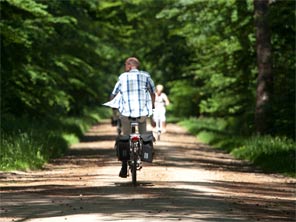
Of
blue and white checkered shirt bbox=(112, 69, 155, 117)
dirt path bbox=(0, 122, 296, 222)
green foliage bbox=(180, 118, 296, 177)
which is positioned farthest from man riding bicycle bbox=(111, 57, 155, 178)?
green foliage bbox=(180, 118, 296, 177)

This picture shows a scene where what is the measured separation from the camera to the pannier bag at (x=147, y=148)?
48.2ft

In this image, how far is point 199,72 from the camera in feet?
130

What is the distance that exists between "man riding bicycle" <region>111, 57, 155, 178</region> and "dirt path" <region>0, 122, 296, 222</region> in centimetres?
114

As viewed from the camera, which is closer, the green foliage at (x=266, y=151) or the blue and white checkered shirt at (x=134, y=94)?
the blue and white checkered shirt at (x=134, y=94)

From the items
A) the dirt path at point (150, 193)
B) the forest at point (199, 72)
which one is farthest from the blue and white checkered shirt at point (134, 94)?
the forest at point (199, 72)

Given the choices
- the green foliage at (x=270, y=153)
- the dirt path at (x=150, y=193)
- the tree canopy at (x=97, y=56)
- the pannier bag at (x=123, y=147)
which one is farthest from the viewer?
the tree canopy at (x=97, y=56)

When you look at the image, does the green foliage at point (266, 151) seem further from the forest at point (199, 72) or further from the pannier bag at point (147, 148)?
the pannier bag at point (147, 148)

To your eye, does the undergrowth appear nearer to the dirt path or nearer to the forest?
the forest

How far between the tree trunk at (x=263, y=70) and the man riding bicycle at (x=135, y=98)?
1226 cm

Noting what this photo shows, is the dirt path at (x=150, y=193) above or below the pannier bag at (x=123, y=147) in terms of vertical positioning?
below

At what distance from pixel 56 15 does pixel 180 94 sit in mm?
26894

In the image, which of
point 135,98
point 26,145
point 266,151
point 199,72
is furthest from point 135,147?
point 199,72

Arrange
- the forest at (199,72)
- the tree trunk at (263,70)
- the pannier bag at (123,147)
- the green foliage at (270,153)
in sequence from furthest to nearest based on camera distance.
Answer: the tree trunk at (263,70) → the forest at (199,72) → the green foliage at (270,153) → the pannier bag at (123,147)

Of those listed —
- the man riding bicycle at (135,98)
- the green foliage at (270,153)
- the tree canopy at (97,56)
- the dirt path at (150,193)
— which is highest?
the tree canopy at (97,56)
